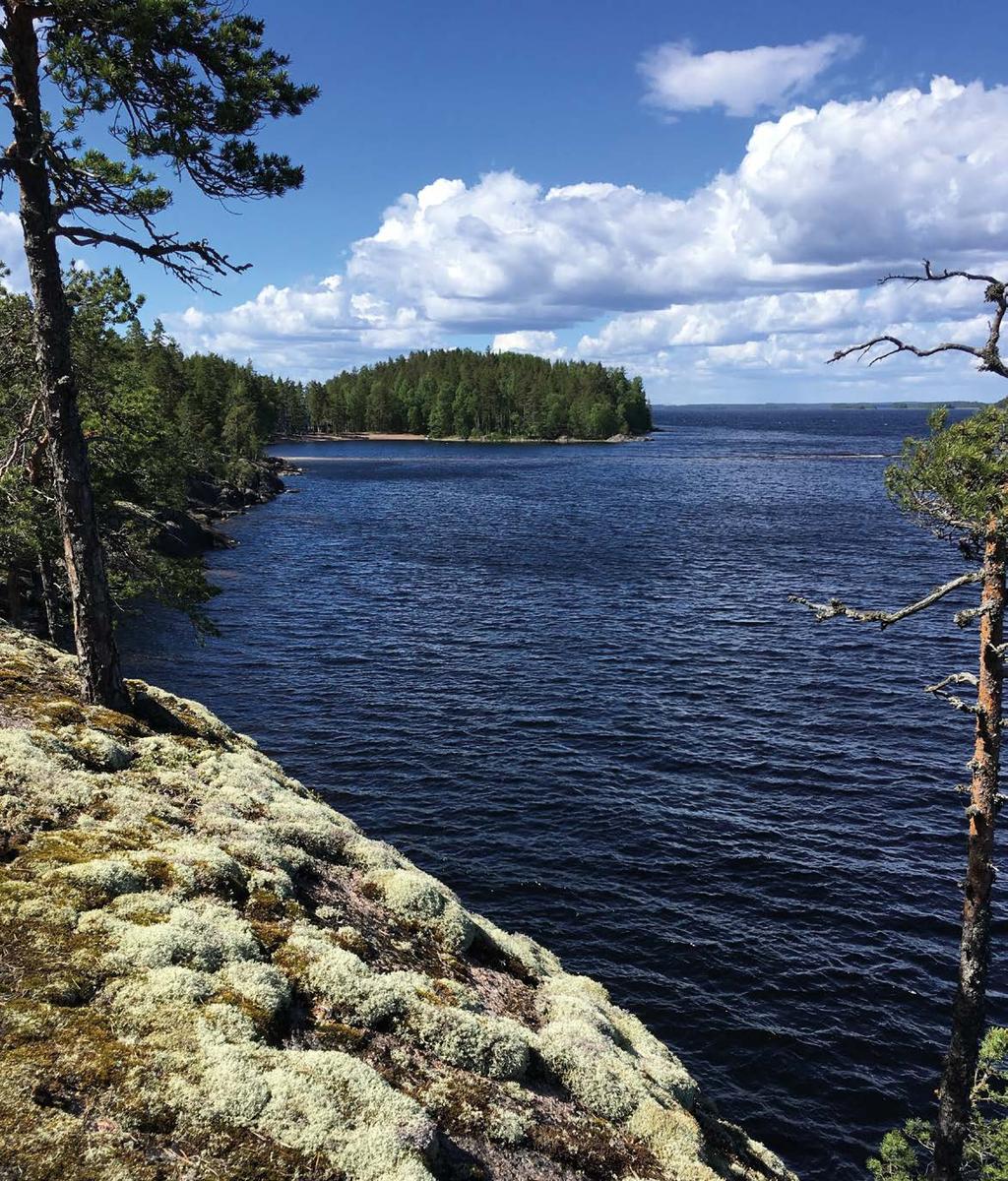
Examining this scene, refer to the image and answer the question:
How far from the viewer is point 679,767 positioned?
39.8m

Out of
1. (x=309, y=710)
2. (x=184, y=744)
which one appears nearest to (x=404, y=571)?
(x=309, y=710)

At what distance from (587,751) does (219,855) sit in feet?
98.0

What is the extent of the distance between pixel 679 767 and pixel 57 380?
32375 millimetres

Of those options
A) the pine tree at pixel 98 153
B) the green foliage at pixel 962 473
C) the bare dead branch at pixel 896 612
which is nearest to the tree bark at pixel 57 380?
the pine tree at pixel 98 153

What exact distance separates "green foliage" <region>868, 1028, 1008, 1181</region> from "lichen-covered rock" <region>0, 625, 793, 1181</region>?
367 cm

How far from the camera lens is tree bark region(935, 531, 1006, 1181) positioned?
16.6m

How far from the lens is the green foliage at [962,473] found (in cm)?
1648

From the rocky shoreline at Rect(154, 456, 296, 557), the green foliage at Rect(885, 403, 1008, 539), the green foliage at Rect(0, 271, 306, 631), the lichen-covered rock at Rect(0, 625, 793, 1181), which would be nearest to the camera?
the lichen-covered rock at Rect(0, 625, 793, 1181)

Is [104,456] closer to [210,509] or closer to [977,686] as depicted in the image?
[977,686]

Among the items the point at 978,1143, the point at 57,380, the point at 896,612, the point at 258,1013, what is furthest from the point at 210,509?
the point at 978,1143

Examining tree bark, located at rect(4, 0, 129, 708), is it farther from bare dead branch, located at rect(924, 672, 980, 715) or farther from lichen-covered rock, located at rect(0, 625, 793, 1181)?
bare dead branch, located at rect(924, 672, 980, 715)

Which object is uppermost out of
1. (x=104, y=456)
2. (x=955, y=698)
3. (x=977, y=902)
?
(x=104, y=456)

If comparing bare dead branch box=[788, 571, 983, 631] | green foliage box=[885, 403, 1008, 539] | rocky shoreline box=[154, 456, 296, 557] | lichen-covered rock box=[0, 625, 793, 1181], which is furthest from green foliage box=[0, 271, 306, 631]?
rocky shoreline box=[154, 456, 296, 557]

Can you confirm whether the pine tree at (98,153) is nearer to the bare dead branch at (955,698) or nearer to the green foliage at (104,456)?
the green foliage at (104,456)
